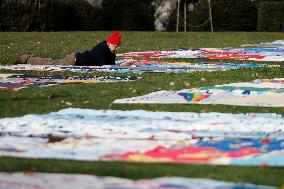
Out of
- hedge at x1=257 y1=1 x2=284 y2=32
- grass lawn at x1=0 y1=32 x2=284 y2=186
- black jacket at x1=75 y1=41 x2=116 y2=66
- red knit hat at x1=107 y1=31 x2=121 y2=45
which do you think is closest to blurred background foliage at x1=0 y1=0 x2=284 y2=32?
hedge at x1=257 y1=1 x2=284 y2=32

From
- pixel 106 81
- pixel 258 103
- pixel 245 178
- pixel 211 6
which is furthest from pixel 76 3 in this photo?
pixel 245 178

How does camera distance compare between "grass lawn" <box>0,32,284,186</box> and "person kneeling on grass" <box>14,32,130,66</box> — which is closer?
"grass lawn" <box>0,32,284,186</box>

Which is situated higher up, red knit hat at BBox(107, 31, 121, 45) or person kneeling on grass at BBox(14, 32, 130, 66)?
red knit hat at BBox(107, 31, 121, 45)

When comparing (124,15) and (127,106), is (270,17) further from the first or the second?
(127,106)

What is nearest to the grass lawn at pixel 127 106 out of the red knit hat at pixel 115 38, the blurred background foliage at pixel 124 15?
the red knit hat at pixel 115 38

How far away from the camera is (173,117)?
6.53 meters

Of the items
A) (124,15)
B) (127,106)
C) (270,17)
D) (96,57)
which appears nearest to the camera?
(127,106)

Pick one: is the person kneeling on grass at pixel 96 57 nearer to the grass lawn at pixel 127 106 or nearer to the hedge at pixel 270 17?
the grass lawn at pixel 127 106

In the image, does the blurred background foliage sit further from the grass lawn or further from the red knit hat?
the red knit hat

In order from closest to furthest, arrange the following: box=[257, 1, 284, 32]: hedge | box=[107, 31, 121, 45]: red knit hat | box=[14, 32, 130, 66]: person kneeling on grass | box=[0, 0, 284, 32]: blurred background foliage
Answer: box=[107, 31, 121, 45]: red knit hat, box=[14, 32, 130, 66]: person kneeling on grass, box=[0, 0, 284, 32]: blurred background foliage, box=[257, 1, 284, 32]: hedge

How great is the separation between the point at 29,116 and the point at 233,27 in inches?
1049

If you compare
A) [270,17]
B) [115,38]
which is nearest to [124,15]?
[270,17]

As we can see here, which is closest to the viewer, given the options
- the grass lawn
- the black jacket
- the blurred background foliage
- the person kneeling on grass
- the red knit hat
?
the grass lawn

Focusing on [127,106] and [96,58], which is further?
[96,58]
